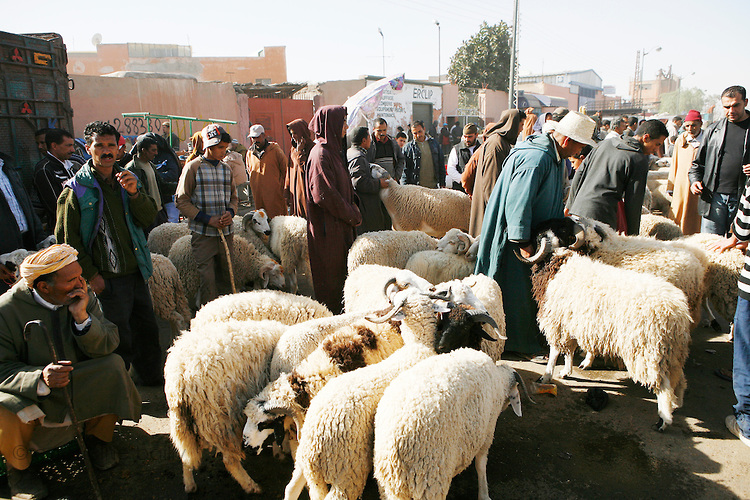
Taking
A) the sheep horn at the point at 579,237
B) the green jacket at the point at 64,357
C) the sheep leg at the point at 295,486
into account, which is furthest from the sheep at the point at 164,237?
the sheep horn at the point at 579,237

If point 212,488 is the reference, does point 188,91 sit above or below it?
above

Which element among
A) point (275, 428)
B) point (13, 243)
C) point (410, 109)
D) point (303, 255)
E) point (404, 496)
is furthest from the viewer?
Answer: point (410, 109)

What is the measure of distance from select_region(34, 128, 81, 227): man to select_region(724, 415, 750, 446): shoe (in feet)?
19.7

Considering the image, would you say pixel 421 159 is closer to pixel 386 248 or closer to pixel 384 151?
pixel 384 151

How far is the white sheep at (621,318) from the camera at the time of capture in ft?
10.2

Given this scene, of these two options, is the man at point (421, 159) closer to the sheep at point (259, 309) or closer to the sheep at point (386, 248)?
the sheep at point (386, 248)

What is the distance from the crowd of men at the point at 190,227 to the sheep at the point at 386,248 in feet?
0.60

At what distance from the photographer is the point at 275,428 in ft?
8.67

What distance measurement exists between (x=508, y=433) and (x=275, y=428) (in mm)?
1673

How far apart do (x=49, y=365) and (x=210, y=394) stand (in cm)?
92

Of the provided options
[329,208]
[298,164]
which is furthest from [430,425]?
[298,164]

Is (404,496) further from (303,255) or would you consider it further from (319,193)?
(303,255)

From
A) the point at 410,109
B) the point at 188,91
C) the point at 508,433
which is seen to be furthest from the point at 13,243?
the point at 410,109

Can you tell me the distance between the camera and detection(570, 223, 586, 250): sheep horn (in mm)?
3729
